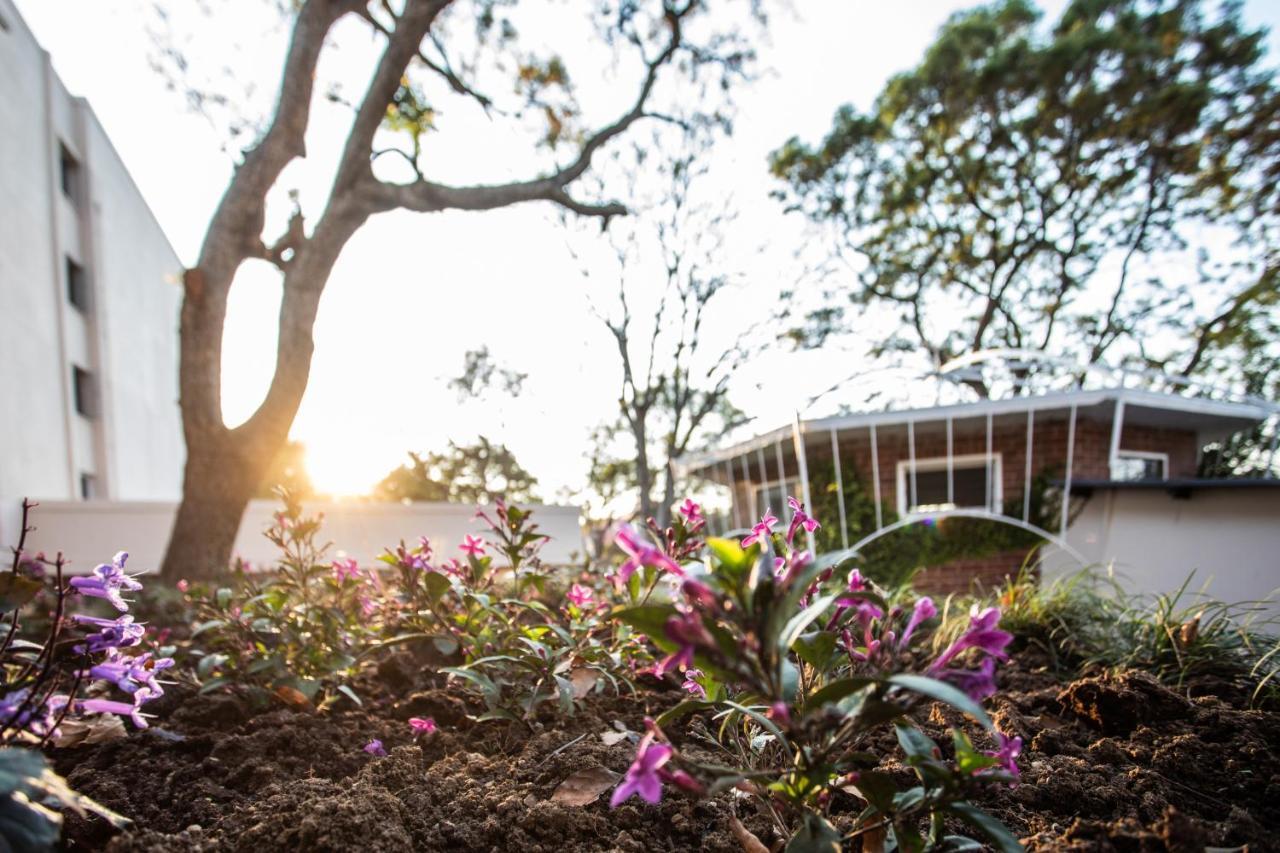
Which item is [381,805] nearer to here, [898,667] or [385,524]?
[898,667]

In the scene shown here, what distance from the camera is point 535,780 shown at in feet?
3.98

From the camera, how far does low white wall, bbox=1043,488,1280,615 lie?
3115 mm

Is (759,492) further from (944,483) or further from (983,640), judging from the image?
(983,640)

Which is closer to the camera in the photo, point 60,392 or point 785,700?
point 785,700

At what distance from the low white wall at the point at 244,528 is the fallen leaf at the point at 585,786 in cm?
729

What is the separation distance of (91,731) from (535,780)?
928mm

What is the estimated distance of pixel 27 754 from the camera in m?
0.66

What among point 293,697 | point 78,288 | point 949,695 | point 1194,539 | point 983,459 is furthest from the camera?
point 78,288

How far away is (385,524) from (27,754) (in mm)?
8509

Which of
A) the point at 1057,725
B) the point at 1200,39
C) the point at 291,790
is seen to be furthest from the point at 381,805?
the point at 1200,39

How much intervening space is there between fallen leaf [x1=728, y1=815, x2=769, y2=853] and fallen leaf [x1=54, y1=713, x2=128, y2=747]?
1259mm

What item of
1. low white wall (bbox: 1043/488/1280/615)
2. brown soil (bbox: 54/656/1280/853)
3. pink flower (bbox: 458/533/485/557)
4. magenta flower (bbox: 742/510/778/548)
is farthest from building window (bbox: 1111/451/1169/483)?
magenta flower (bbox: 742/510/778/548)

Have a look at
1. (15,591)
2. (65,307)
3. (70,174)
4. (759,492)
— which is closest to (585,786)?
(15,591)

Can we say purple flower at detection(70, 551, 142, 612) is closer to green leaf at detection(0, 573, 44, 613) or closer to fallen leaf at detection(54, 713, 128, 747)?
green leaf at detection(0, 573, 44, 613)
